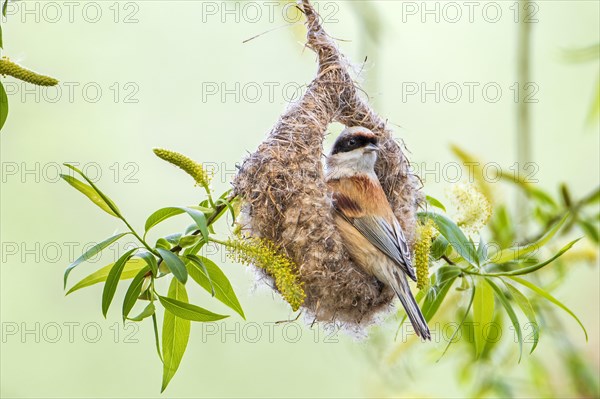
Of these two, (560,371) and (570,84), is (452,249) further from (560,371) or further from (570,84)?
(570,84)

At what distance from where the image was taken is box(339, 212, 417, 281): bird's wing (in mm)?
2652

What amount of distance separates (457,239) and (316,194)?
1.52ft

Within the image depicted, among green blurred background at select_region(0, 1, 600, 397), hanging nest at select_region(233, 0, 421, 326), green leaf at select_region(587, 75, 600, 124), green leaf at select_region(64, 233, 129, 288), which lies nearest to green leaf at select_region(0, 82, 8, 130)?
green leaf at select_region(64, 233, 129, 288)

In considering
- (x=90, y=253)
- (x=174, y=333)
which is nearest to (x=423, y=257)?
(x=174, y=333)

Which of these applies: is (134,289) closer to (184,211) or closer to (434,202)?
(184,211)

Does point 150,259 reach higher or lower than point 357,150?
lower

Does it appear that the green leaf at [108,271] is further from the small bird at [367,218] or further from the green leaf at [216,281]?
the small bird at [367,218]

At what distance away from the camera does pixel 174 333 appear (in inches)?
89.2

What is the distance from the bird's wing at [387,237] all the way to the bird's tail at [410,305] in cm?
3

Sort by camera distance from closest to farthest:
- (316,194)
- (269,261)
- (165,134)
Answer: (269,261) → (316,194) → (165,134)

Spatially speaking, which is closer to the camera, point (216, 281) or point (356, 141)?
point (216, 281)

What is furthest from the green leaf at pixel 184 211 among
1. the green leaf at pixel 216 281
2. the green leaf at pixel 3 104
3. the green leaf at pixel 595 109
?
the green leaf at pixel 595 109

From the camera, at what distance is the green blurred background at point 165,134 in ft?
17.8

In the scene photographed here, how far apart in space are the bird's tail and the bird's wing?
0.03 m
